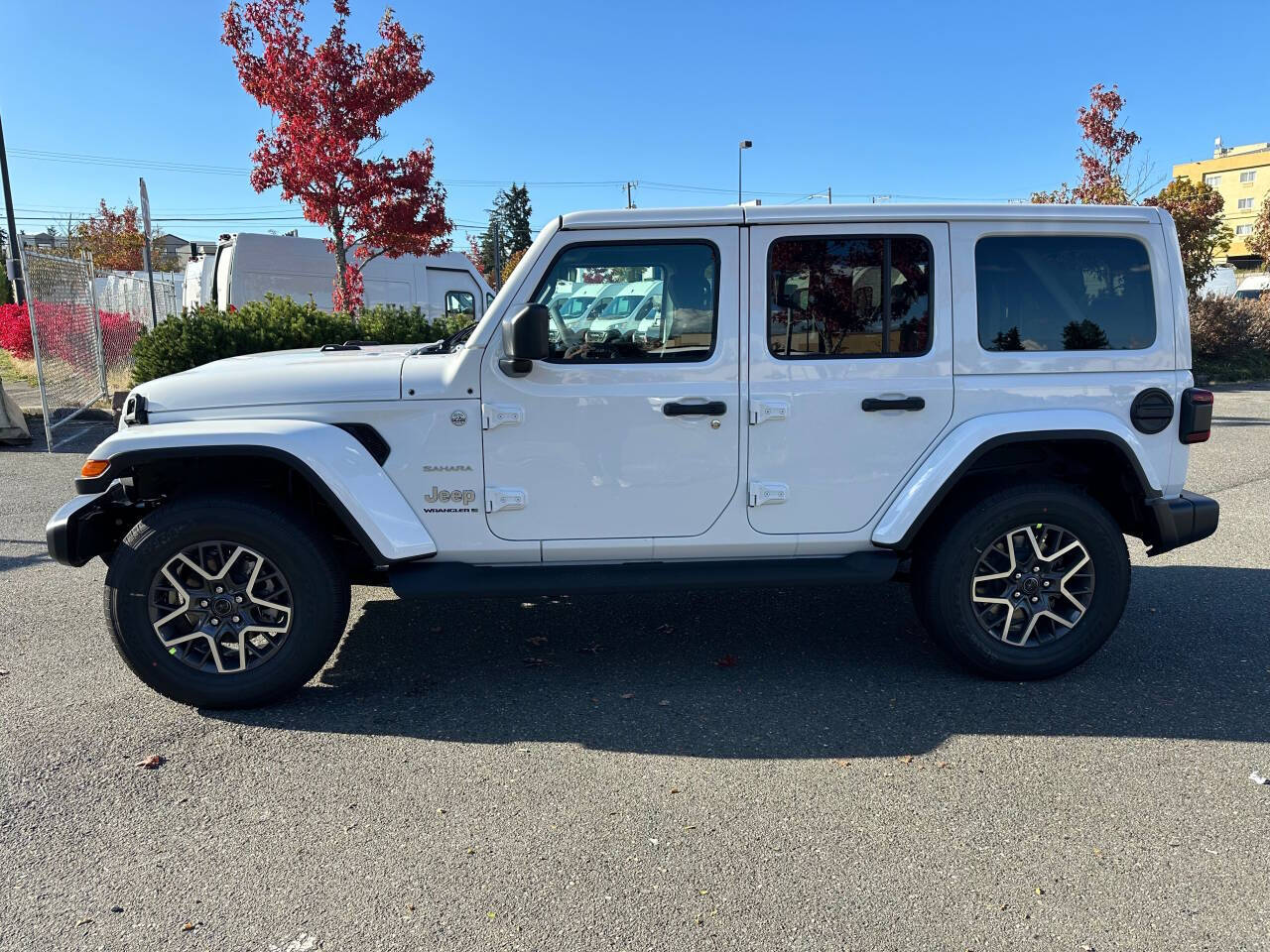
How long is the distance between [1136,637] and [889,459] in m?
1.85

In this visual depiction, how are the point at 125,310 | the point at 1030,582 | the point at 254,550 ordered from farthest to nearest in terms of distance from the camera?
the point at 125,310 < the point at 1030,582 < the point at 254,550

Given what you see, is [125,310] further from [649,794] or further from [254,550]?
[649,794]

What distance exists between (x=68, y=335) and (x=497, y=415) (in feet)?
42.9

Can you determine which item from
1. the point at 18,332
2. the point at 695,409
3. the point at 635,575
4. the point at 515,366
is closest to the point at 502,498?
the point at 515,366

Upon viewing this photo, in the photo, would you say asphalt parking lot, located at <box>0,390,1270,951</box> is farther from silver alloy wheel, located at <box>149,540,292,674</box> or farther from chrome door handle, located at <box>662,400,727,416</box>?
chrome door handle, located at <box>662,400,727,416</box>

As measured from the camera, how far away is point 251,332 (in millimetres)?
10625

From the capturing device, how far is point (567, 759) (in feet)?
11.4

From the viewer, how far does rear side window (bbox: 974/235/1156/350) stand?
407 centimetres

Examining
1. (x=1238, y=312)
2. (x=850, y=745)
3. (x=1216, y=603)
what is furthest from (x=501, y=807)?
(x=1238, y=312)

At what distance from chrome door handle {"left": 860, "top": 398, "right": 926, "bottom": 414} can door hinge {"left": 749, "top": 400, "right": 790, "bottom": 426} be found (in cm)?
34

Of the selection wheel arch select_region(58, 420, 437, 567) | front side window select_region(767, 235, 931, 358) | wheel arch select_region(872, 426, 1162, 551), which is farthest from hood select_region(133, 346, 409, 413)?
wheel arch select_region(872, 426, 1162, 551)

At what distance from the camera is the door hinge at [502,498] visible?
391 centimetres

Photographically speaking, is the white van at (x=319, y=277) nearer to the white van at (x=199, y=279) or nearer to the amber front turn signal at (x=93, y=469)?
the white van at (x=199, y=279)

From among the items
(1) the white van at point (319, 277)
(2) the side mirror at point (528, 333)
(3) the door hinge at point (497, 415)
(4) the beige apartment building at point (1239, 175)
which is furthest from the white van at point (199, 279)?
(4) the beige apartment building at point (1239, 175)
